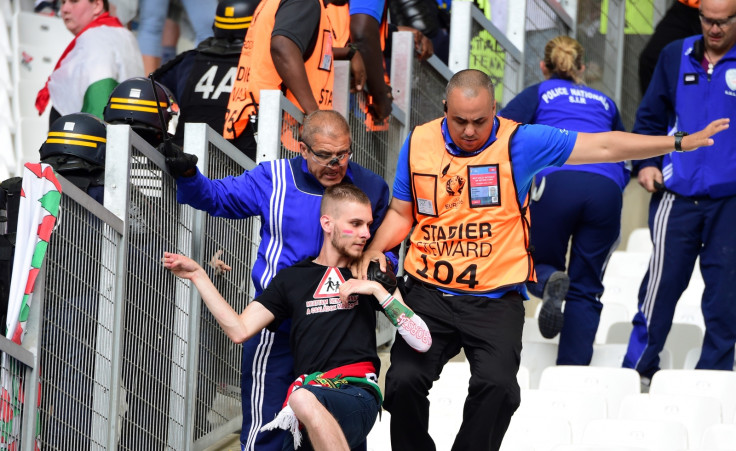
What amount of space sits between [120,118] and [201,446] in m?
1.63

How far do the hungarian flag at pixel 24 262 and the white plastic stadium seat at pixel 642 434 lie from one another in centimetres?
234

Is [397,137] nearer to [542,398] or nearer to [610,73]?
[542,398]

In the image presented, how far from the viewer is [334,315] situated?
5.05m

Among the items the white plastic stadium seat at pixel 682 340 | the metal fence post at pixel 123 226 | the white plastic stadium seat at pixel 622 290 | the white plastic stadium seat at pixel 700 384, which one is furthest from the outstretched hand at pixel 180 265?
the white plastic stadium seat at pixel 622 290

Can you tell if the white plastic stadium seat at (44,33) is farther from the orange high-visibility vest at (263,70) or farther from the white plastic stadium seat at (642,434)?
the white plastic stadium seat at (642,434)

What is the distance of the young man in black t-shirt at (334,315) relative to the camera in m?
4.90

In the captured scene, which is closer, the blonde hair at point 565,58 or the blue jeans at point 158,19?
the blonde hair at point 565,58

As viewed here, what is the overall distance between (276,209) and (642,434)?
71.0 inches

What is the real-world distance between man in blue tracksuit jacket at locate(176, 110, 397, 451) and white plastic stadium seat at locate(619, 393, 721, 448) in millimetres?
1426

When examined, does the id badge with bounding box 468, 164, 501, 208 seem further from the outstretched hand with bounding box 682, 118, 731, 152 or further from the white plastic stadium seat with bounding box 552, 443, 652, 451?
the white plastic stadium seat with bounding box 552, 443, 652, 451

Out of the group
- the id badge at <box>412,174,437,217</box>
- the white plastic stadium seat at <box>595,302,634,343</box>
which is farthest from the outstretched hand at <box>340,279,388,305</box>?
the white plastic stadium seat at <box>595,302,634,343</box>

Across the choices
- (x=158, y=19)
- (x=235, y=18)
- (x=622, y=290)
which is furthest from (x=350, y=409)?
(x=158, y=19)

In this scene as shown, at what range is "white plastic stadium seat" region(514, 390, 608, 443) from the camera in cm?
593

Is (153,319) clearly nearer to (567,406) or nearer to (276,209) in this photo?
(276,209)
